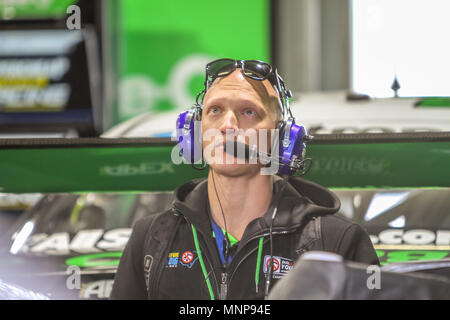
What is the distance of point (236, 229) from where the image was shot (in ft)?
4.29

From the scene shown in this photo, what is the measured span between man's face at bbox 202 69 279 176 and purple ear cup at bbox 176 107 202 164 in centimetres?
3

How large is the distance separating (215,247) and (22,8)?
4552 millimetres

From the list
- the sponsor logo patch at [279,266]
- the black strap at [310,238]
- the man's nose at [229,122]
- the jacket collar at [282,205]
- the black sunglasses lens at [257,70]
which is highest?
the black sunglasses lens at [257,70]

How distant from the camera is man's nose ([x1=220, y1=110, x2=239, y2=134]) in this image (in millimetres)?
1230

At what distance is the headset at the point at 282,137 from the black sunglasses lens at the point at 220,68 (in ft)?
0.12

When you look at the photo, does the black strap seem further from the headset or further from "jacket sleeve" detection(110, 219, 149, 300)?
"jacket sleeve" detection(110, 219, 149, 300)

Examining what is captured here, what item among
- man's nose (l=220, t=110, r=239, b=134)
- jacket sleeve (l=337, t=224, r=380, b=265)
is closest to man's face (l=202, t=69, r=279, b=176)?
man's nose (l=220, t=110, r=239, b=134)

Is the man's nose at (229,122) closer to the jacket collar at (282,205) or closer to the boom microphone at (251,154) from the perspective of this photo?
the boom microphone at (251,154)

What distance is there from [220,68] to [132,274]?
46 centimetres

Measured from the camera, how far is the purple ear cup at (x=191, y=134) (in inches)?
51.2

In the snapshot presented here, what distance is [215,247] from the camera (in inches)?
50.2
